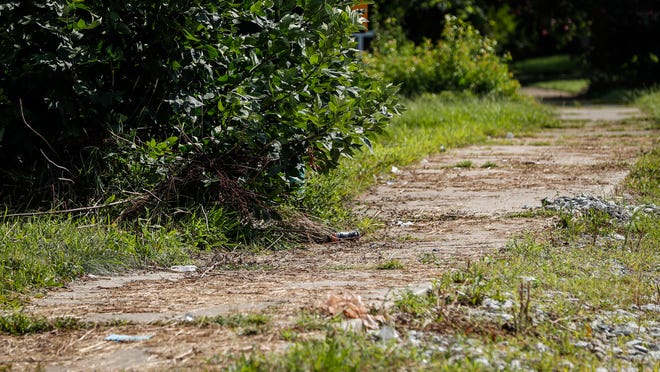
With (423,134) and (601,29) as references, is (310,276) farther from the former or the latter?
(601,29)

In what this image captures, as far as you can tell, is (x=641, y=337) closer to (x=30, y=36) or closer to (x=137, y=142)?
(x=137, y=142)

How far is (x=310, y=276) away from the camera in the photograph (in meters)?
5.00

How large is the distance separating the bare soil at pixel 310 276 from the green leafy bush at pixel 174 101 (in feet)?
2.17

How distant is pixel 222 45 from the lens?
620 cm

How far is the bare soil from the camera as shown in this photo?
3715mm

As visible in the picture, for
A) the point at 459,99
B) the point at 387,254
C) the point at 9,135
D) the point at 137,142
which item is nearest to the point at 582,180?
the point at 387,254

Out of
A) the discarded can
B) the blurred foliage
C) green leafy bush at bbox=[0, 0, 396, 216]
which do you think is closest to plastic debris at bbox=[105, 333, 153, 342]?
green leafy bush at bbox=[0, 0, 396, 216]

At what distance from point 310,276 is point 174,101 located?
1.68 m

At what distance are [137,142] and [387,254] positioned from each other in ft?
5.90

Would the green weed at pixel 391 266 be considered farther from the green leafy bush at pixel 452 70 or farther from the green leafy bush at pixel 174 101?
the green leafy bush at pixel 452 70

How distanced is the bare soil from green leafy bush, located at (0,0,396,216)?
2.17 feet

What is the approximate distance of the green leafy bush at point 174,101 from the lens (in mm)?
5895

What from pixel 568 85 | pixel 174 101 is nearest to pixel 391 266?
pixel 174 101

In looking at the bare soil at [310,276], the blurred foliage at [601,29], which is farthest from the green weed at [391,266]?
the blurred foliage at [601,29]
